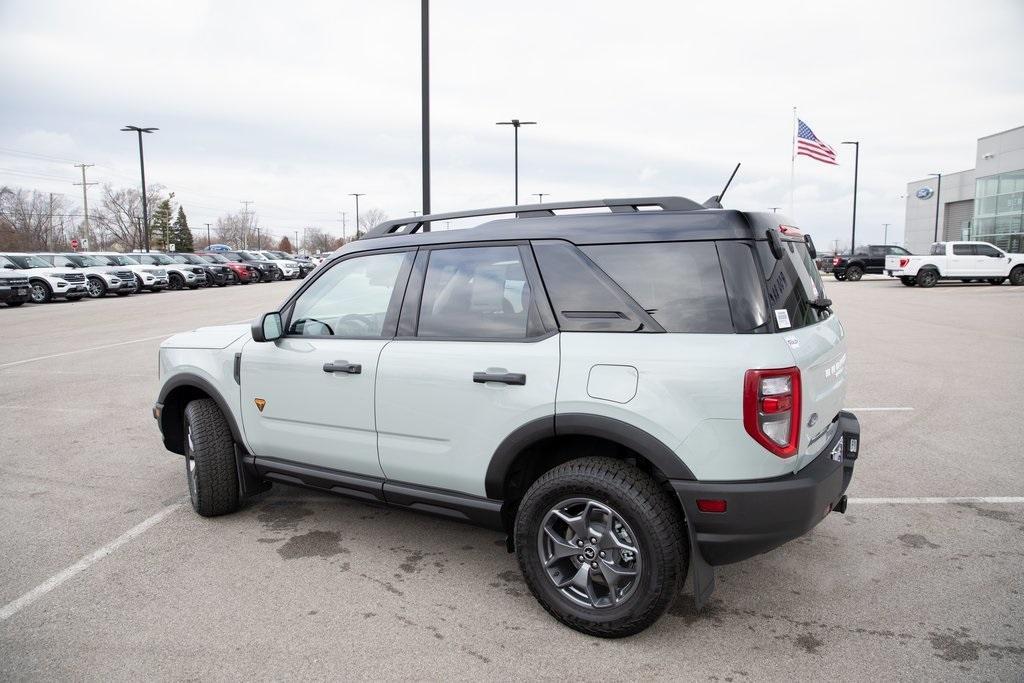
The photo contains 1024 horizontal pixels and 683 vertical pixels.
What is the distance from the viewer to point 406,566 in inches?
140

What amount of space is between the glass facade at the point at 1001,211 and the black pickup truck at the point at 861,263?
18.6 m

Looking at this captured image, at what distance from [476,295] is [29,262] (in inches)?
994

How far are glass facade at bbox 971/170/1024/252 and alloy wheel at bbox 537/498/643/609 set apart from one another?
53083 mm

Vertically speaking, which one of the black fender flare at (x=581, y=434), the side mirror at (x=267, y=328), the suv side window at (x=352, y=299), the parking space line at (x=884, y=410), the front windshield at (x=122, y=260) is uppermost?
the front windshield at (x=122, y=260)

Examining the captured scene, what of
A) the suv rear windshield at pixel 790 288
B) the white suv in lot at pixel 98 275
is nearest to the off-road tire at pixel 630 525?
the suv rear windshield at pixel 790 288

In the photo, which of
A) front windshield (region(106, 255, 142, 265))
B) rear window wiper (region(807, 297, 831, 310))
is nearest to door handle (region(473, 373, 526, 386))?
rear window wiper (region(807, 297, 831, 310))

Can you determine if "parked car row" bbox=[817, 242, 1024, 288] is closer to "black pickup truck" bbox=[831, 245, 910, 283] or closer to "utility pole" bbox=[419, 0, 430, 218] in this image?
"black pickup truck" bbox=[831, 245, 910, 283]

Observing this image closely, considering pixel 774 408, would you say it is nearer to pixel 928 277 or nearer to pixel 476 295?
pixel 476 295

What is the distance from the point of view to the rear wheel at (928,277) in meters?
26.6

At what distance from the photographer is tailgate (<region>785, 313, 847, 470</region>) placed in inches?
107

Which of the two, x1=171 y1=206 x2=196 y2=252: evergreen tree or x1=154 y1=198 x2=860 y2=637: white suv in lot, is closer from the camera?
x1=154 y1=198 x2=860 y2=637: white suv in lot

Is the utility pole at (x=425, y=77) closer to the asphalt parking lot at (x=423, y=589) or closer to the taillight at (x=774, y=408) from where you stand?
the asphalt parking lot at (x=423, y=589)

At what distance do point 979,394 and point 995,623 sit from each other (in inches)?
213

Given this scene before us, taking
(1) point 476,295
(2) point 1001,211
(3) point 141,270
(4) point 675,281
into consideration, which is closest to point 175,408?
(1) point 476,295
